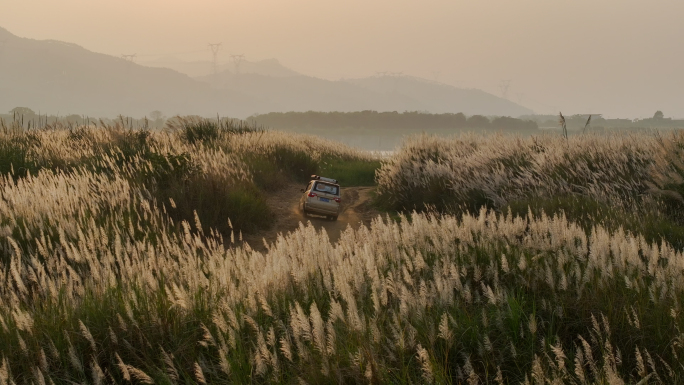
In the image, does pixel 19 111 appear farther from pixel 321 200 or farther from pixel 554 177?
pixel 554 177

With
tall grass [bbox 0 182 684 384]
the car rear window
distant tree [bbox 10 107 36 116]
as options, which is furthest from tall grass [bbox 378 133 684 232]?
distant tree [bbox 10 107 36 116]

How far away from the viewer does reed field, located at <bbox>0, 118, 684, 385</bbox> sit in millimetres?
3035

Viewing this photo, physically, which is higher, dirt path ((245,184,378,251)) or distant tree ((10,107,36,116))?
distant tree ((10,107,36,116))

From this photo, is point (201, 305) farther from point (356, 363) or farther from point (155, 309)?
point (356, 363)

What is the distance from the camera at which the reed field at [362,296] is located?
3035 mm

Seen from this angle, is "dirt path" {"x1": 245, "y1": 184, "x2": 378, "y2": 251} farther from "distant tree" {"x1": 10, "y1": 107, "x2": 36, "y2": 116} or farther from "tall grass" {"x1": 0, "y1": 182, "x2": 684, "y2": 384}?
"distant tree" {"x1": 10, "y1": 107, "x2": 36, "y2": 116}

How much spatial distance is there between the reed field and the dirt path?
593 mm

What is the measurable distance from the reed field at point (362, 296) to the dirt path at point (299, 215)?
0.59 metres

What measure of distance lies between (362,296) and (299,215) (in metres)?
8.93

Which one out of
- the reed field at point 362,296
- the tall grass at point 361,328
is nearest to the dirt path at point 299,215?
the reed field at point 362,296

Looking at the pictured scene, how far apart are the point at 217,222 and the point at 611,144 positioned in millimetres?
9374

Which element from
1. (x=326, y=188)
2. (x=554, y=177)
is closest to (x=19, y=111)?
(x=326, y=188)

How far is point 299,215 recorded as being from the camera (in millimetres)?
12719

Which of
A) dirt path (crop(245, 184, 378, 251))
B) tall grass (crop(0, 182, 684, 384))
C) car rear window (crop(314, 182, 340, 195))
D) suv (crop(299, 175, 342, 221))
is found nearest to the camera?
tall grass (crop(0, 182, 684, 384))
